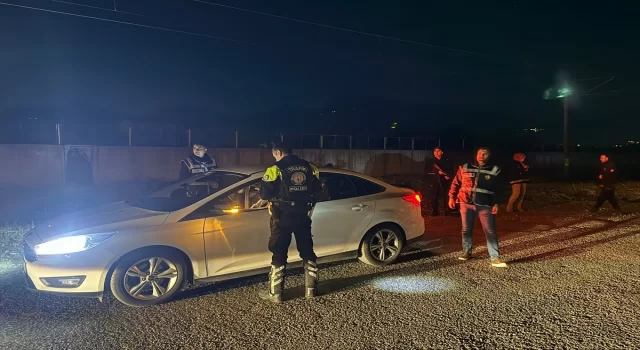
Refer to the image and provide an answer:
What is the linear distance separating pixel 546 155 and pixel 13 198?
3069 cm

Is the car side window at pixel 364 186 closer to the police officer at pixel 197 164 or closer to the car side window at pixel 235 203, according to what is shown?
the car side window at pixel 235 203

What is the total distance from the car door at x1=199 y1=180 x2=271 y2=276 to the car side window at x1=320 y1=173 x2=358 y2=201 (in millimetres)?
890

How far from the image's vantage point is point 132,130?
14.4m

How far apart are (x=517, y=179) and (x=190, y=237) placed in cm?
781

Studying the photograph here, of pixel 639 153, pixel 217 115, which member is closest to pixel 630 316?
pixel 217 115

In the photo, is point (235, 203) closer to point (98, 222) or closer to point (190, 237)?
point (190, 237)

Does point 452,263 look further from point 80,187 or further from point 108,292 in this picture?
point 80,187

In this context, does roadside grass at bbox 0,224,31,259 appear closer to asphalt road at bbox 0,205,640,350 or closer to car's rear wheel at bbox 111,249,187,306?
asphalt road at bbox 0,205,640,350

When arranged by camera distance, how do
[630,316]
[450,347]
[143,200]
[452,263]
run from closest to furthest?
[450,347], [630,316], [143,200], [452,263]

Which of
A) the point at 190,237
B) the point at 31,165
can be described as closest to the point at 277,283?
the point at 190,237

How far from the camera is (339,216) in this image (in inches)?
202

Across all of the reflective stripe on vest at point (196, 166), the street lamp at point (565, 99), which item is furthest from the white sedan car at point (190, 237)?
the street lamp at point (565, 99)

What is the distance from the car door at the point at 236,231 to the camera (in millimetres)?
4367

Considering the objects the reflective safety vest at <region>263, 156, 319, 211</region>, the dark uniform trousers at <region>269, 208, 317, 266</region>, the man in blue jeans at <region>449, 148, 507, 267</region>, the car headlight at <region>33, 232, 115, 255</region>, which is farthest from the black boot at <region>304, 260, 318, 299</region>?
the man in blue jeans at <region>449, 148, 507, 267</region>
